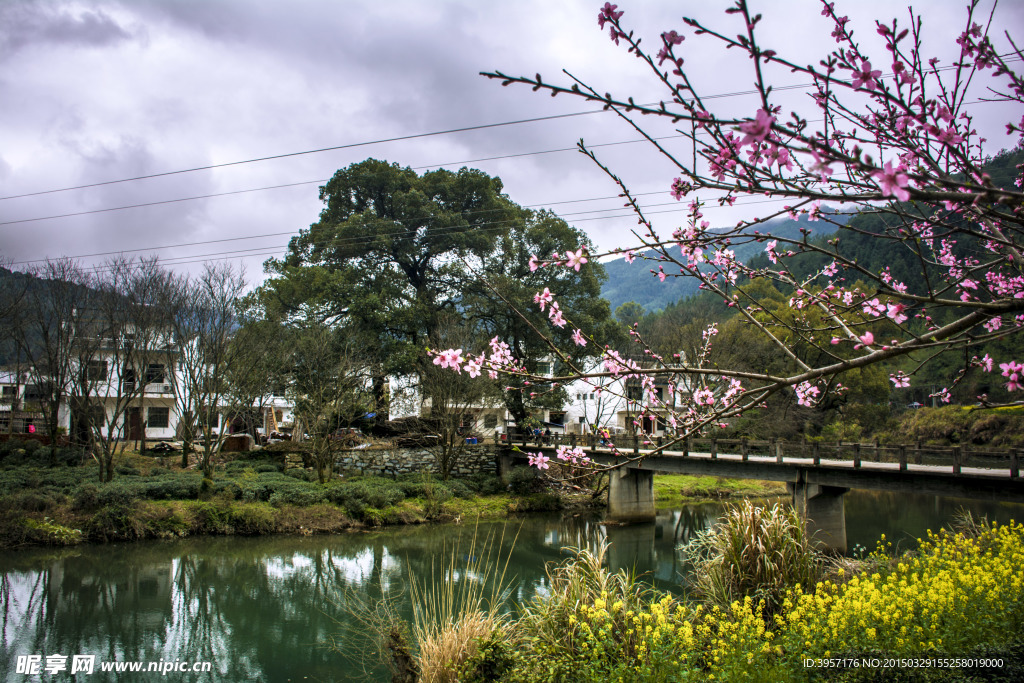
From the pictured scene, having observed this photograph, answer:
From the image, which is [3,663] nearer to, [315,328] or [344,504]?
[344,504]

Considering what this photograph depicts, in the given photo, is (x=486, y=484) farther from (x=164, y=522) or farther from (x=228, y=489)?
(x=164, y=522)

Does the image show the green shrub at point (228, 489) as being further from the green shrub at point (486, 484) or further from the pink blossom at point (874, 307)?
the pink blossom at point (874, 307)

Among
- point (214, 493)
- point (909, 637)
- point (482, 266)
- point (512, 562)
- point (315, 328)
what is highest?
point (482, 266)

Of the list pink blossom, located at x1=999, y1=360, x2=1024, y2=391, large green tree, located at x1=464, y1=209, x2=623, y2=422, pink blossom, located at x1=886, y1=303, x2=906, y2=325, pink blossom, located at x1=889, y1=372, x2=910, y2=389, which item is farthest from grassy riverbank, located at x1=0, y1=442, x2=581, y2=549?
pink blossom, located at x1=886, y1=303, x2=906, y2=325

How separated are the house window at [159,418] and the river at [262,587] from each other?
2015 centimetres

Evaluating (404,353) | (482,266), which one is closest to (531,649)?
(404,353)

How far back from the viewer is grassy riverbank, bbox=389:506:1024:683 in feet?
12.4

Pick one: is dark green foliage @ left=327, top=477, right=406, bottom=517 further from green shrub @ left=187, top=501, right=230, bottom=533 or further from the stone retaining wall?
green shrub @ left=187, top=501, right=230, bottom=533

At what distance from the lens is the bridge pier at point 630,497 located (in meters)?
21.7

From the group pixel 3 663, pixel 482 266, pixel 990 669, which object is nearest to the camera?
pixel 990 669

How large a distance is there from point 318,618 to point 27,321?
1888 cm

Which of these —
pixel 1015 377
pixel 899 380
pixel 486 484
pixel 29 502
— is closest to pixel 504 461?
pixel 486 484

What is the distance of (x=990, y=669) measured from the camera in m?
3.38

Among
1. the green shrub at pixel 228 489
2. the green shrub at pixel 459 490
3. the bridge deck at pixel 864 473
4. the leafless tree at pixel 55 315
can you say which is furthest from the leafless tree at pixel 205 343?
the bridge deck at pixel 864 473
